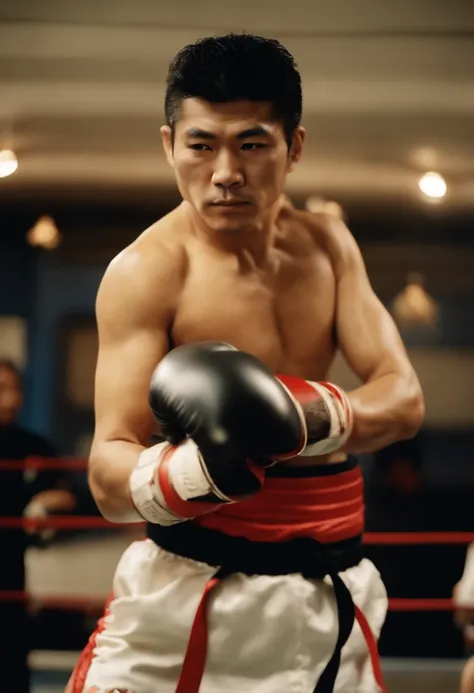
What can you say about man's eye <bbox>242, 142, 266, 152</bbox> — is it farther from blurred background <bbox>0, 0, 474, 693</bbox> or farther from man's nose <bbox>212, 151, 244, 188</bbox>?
blurred background <bbox>0, 0, 474, 693</bbox>

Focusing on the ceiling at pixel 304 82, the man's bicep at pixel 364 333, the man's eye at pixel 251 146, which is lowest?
the man's bicep at pixel 364 333

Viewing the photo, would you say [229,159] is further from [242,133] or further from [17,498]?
[17,498]

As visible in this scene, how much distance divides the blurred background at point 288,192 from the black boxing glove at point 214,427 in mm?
553

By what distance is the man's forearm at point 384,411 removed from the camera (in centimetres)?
100

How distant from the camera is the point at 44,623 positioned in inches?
70.8

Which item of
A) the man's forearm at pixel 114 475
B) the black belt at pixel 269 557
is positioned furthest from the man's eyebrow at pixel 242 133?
the black belt at pixel 269 557

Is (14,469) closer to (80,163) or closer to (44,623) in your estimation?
(44,623)

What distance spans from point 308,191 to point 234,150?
2.45 ft

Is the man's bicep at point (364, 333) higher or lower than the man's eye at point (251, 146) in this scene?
lower

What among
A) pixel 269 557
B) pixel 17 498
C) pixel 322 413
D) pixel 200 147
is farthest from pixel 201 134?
pixel 17 498

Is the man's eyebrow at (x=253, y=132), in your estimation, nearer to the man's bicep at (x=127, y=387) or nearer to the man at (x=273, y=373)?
the man at (x=273, y=373)

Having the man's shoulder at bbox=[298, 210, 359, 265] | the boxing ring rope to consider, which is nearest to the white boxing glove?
the man's shoulder at bbox=[298, 210, 359, 265]

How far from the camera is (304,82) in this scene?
60.3 inches

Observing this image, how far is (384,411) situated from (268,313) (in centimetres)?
19
